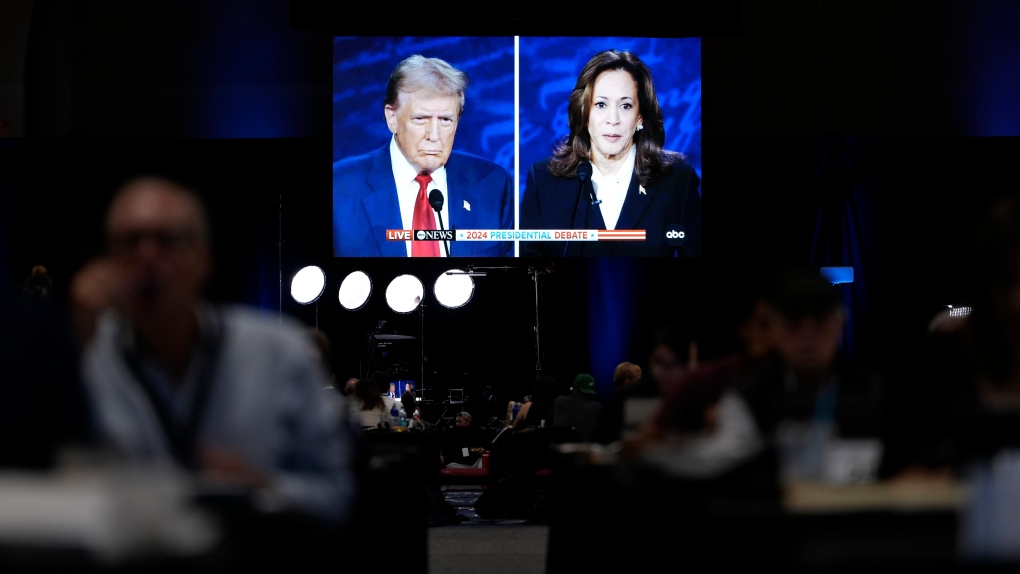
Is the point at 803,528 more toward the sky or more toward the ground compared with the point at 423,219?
more toward the ground

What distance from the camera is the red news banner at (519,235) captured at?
10445mm

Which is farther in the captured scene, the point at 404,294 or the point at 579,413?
the point at 404,294

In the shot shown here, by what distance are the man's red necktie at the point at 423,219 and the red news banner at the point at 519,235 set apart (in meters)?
0.04

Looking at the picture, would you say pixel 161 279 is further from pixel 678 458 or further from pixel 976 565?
pixel 976 565

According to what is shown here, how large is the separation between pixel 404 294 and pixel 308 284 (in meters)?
1.10

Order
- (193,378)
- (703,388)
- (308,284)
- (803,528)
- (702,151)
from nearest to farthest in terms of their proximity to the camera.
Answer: (803,528), (193,378), (703,388), (702,151), (308,284)

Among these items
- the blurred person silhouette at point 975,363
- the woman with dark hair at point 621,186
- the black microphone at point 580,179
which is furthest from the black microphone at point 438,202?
the blurred person silhouette at point 975,363

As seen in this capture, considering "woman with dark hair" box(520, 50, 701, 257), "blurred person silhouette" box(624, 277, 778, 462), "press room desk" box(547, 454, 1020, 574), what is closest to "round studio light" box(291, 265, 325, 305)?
"woman with dark hair" box(520, 50, 701, 257)

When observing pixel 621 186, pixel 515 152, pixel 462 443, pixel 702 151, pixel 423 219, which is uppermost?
pixel 702 151

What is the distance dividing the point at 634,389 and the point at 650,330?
635cm

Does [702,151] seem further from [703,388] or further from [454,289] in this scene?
[703,388]

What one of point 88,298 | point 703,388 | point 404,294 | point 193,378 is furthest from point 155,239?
point 404,294

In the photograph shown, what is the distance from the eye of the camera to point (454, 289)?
1266cm

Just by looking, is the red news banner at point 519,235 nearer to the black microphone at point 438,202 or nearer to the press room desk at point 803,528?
the black microphone at point 438,202
